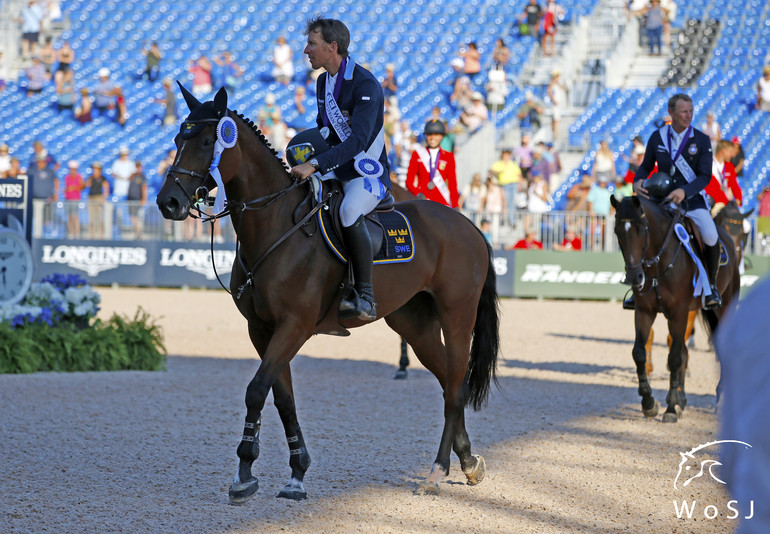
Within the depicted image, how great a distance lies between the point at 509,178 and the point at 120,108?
12.4 metres

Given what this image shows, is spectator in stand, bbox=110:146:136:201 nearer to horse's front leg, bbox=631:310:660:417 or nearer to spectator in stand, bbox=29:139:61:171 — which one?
spectator in stand, bbox=29:139:61:171

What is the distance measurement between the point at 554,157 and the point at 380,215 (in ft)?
55.3

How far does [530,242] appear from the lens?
1969 centimetres

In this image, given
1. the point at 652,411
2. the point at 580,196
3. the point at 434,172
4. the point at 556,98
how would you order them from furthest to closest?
1. the point at 556,98
2. the point at 580,196
3. the point at 434,172
4. the point at 652,411

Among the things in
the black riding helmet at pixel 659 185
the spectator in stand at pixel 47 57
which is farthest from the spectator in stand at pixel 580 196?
the spectator in stand at pixel 47 57

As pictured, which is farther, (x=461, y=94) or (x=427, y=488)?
(x=461, y=94)

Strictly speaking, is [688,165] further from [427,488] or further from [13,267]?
[13,267]

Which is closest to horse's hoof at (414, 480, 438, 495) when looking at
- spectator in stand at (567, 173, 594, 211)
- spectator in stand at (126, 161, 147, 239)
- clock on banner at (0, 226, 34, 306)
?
clock on banner at (0, 226, 34, 306)

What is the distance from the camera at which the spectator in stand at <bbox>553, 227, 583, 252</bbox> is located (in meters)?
19.4

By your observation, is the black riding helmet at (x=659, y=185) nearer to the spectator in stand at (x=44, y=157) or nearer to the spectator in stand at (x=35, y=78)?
the spectator in stand at (x=44, y=157)

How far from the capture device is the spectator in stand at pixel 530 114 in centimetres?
2353

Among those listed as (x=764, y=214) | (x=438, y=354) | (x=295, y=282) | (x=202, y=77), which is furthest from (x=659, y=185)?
(x=202, y=77)

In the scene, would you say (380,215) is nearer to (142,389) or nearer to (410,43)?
(142,389)

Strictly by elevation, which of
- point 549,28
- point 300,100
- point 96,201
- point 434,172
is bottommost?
point 96,201
